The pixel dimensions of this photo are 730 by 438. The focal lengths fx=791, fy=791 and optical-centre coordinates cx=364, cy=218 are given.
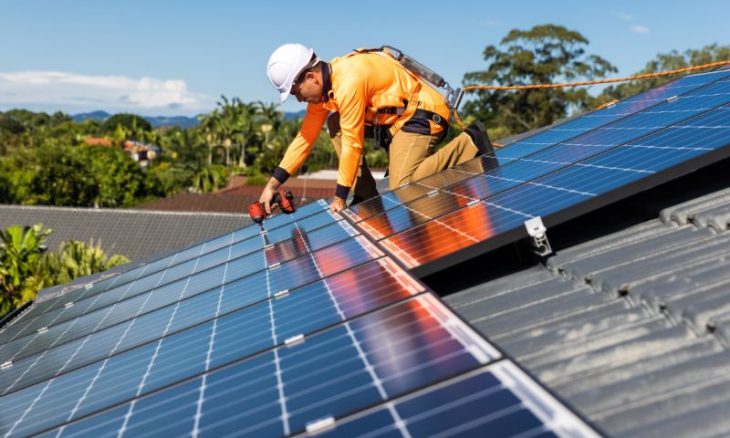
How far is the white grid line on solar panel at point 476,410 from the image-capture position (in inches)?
91.2

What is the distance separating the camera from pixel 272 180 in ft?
26.9

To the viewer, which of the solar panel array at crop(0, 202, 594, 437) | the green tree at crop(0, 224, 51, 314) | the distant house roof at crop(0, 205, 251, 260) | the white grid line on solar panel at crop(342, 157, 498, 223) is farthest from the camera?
Result: the distant house roof at crop(0, 205, 251, 260)

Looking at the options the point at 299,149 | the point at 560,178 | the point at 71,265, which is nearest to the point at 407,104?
the point at 299,149

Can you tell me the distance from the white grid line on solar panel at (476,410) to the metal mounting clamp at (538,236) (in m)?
2.00

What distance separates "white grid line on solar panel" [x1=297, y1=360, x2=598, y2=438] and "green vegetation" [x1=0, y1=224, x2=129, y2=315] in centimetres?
2370

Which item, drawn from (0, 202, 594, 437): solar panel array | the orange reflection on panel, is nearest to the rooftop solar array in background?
the orange reflection on panel

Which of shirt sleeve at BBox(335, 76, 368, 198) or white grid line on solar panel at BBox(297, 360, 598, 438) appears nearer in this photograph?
white grid line on solar panel at BBox(297, 360, 598, 438)

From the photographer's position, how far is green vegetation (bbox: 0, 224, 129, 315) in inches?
971

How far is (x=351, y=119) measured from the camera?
7098 millimetres

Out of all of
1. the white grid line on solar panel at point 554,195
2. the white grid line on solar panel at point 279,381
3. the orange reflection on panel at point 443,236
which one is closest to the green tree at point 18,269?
the orange reflection on panel at point 443,236

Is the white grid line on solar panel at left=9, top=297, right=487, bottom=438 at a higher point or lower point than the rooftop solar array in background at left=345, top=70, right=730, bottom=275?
lower

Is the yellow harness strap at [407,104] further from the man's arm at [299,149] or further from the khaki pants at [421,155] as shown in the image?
the man's arm at [299,149]

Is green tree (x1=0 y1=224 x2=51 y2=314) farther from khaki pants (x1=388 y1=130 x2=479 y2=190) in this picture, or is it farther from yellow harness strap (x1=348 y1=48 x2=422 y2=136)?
yellow harness strap (x1=348 y1=48 x2=422 y2=136)

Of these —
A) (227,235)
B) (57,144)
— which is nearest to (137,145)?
(57,144)
